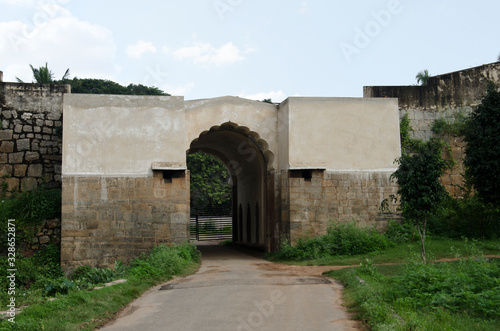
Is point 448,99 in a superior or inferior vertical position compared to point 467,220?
superior

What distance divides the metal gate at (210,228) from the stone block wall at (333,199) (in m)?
14.1

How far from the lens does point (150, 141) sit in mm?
13977

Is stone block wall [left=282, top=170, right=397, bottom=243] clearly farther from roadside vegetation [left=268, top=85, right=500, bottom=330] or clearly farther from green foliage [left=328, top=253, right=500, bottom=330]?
green foliage [left=328, top=253, right=500, bottom=330]

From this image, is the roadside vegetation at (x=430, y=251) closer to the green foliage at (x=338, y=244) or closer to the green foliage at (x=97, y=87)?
the green foliage at (x=338, y=244)

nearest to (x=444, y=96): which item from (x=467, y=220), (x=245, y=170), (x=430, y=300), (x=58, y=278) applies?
(x=467, y=220)

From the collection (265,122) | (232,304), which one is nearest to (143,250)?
(265,122)

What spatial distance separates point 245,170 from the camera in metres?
19.8

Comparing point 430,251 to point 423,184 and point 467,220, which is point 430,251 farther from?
point 423,184

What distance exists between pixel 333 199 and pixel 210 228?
16.8m

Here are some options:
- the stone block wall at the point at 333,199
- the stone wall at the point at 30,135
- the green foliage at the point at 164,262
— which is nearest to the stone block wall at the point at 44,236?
the stone wall at the point at 30,135

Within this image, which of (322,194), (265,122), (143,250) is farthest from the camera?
(265,122)

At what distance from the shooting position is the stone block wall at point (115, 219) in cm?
1345

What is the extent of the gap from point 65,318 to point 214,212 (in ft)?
88.8

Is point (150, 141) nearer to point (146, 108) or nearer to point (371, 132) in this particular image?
point (146, 108)
